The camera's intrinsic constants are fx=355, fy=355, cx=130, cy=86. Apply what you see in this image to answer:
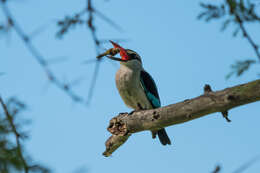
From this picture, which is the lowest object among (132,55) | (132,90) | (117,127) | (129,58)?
(117,127)

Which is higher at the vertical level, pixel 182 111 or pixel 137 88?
pixel 137 88

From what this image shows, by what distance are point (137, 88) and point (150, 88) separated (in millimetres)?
371

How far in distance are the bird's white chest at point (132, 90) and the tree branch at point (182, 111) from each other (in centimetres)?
149

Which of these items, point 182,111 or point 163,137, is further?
point 163,137

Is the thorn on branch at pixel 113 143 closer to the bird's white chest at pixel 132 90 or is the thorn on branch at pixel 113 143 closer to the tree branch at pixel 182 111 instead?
the tree branch at pixel 182 111

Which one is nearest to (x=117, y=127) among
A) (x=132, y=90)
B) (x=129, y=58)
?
(x=132, y=90)

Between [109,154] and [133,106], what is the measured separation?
1.52 meters

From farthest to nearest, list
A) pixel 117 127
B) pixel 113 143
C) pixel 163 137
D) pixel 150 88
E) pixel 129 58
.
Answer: pixel 129 58
pixel 150 88
pixel 163 137
pixel 113 143
pixel 117 127

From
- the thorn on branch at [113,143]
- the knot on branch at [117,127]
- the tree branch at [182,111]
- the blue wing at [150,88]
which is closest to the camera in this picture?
the tree branch at [182,111]

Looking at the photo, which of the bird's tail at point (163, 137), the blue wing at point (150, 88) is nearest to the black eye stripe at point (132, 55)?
the blue wing at point (150, 88)

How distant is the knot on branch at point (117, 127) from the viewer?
454 cm

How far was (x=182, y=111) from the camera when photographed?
3527 mm

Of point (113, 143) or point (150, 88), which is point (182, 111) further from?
point (150, 88)

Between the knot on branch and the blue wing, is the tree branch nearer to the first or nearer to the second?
the knot on branch
